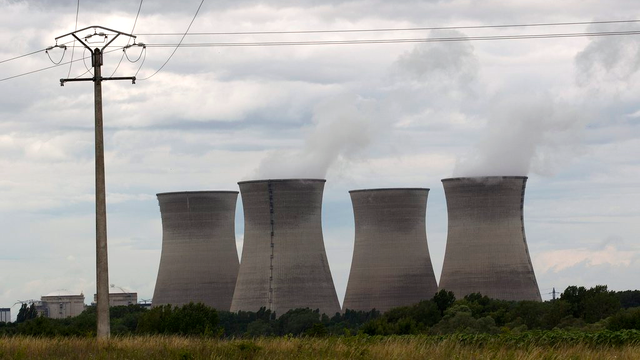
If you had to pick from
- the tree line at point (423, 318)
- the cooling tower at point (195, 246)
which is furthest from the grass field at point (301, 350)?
the cooling tower at point (195, 246)

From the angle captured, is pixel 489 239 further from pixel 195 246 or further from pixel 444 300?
pixel 195 246

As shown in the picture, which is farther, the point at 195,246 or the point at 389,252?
the point at 195,246

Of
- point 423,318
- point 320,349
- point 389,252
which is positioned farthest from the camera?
point 389,252

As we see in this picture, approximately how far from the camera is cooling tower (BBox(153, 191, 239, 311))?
3875 centimetres

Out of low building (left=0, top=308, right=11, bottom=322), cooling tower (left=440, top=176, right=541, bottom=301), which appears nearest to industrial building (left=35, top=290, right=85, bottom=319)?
low building (left=0, top=308, right=11, bottom=322)

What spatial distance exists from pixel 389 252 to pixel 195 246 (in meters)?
7.12

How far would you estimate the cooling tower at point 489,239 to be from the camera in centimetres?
3578

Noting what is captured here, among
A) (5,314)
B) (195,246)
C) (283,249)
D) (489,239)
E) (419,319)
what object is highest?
(5,314)

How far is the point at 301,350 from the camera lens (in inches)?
436

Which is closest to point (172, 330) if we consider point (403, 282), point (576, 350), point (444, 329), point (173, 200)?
point (444, 329)

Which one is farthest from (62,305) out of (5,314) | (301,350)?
(301,350)

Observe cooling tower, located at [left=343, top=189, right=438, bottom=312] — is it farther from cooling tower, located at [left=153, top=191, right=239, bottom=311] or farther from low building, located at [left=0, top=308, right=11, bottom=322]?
low building, located at [left=0, top=308, right=11, bottom=322]

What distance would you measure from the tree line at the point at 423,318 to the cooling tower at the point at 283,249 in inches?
21.8

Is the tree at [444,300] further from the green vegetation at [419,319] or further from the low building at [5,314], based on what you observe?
the low building at [5,314]
